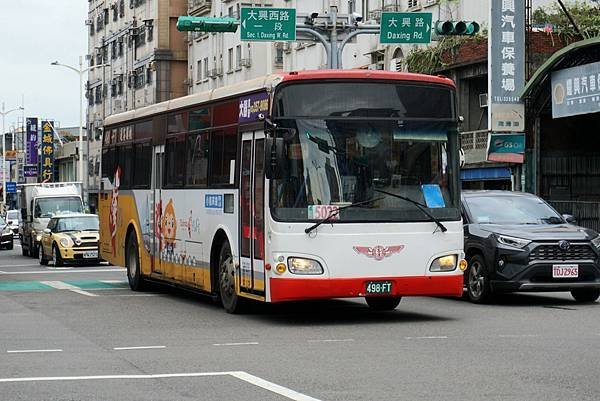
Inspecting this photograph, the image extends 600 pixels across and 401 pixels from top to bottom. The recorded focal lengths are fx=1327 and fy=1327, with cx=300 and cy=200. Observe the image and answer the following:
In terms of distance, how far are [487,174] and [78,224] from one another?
13.4 meters

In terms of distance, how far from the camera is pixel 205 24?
33219 millimetres

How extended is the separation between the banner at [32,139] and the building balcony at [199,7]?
110 feet

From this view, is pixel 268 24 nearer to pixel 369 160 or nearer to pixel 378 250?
pixel 369 160

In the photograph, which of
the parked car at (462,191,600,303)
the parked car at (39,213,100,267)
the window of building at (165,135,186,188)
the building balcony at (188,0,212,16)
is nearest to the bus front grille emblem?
the parked car at (462,191,600,303)

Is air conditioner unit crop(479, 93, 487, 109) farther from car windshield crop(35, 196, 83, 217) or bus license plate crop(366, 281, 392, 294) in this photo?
bus license plate crop(366, 281, 392, 294)

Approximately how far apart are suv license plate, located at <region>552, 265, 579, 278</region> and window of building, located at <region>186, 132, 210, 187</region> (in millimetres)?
5199

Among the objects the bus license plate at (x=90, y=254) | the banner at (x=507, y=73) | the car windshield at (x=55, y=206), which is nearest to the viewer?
the bus license plate at (x=90, y=254)

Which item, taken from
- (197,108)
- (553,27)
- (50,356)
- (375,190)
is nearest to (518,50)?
(553,27)

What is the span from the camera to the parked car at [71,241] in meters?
38.2

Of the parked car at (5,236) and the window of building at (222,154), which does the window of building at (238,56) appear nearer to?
the parked car at (5,236)

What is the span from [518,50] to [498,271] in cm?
2109

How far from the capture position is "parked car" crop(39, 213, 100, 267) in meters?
38.2

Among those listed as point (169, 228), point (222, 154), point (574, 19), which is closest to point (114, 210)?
point (169, 228)

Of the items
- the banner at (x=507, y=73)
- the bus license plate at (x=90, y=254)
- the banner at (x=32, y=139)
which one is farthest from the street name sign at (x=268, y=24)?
the banner at (x=32, y=139)
